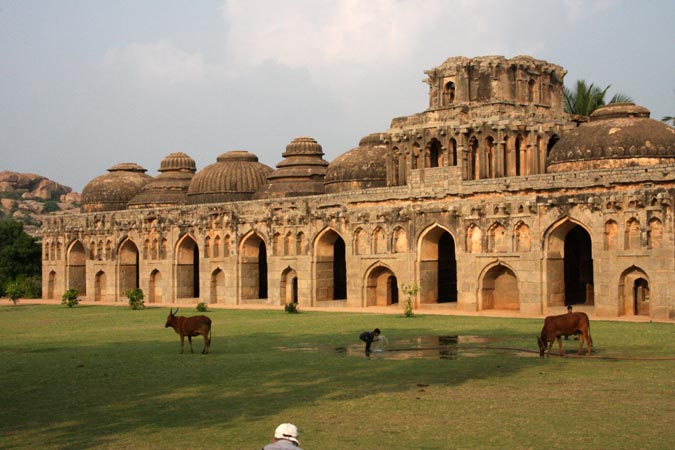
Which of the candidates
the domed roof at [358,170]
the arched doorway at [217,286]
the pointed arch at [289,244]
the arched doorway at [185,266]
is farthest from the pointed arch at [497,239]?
the arched doorway at [185,266]

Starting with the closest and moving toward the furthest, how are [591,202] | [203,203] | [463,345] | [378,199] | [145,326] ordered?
[463,345]
[145,326]
[591,202]
[378,199]
[203,203]

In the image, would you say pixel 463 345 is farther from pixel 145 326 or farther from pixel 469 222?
pixel 469 222

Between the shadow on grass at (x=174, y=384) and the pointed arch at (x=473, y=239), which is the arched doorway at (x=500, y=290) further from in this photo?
the shadow on grass at (x=174, y=384)

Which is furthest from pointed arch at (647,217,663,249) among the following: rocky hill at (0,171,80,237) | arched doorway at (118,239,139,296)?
rocky hill at (0,171,80,237)

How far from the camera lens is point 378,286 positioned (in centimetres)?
4241

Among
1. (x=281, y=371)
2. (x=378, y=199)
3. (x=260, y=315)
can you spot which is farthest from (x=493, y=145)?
(x=281, y=371)

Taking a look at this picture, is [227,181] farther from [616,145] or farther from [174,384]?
[174,384]

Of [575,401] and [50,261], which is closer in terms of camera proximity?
[575,401]

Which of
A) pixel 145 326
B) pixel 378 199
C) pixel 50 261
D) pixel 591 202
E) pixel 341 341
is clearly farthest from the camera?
pixel 50 261

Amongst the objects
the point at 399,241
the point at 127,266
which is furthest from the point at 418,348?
the point at 127,266

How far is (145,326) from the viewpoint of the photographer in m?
31.6

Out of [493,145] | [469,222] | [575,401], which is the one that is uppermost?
[493,145]

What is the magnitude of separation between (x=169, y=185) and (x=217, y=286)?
11594 millimetres

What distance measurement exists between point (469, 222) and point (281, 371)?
2072cm
